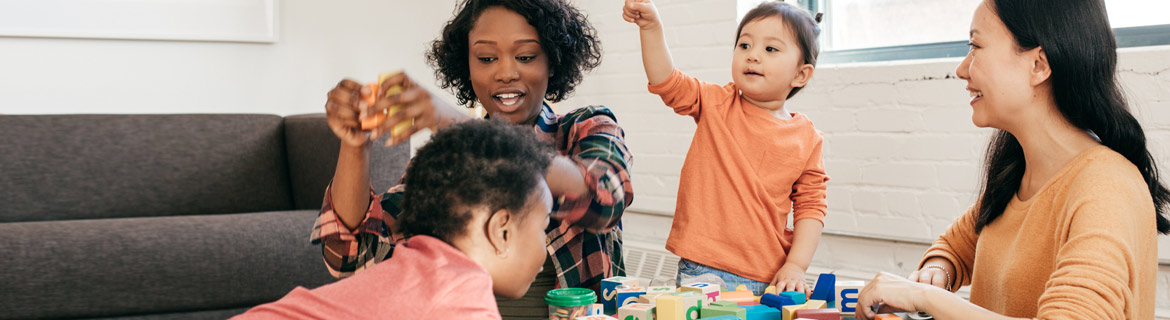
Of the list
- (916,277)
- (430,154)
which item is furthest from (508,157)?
(916,277)

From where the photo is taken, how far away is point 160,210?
270 cm

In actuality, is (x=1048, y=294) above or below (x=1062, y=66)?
below

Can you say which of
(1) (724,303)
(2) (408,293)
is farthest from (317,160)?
(2) (408,293)

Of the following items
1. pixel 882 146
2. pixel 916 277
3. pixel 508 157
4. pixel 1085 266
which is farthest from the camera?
pixel 882 146

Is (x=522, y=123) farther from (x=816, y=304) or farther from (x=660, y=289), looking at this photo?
(x=816, y=304)

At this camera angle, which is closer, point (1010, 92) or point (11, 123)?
point (1010, 92)

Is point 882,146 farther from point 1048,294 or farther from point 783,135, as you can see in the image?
point 1048,294

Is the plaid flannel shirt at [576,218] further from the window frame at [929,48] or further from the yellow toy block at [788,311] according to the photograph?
the window frame at [929,48]

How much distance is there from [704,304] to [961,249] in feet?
1.89

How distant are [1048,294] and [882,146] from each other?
152 centimetres

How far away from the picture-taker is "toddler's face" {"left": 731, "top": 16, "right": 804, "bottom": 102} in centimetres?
176

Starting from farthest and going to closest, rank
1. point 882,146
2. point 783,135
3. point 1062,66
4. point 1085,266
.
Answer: point 882,146, point 783,135, point 1062,66, point 1085,266

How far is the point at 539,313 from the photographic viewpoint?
1.44 metres

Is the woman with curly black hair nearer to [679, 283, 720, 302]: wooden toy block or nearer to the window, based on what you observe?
[679, 283, 720, 302]: wooden toy block
